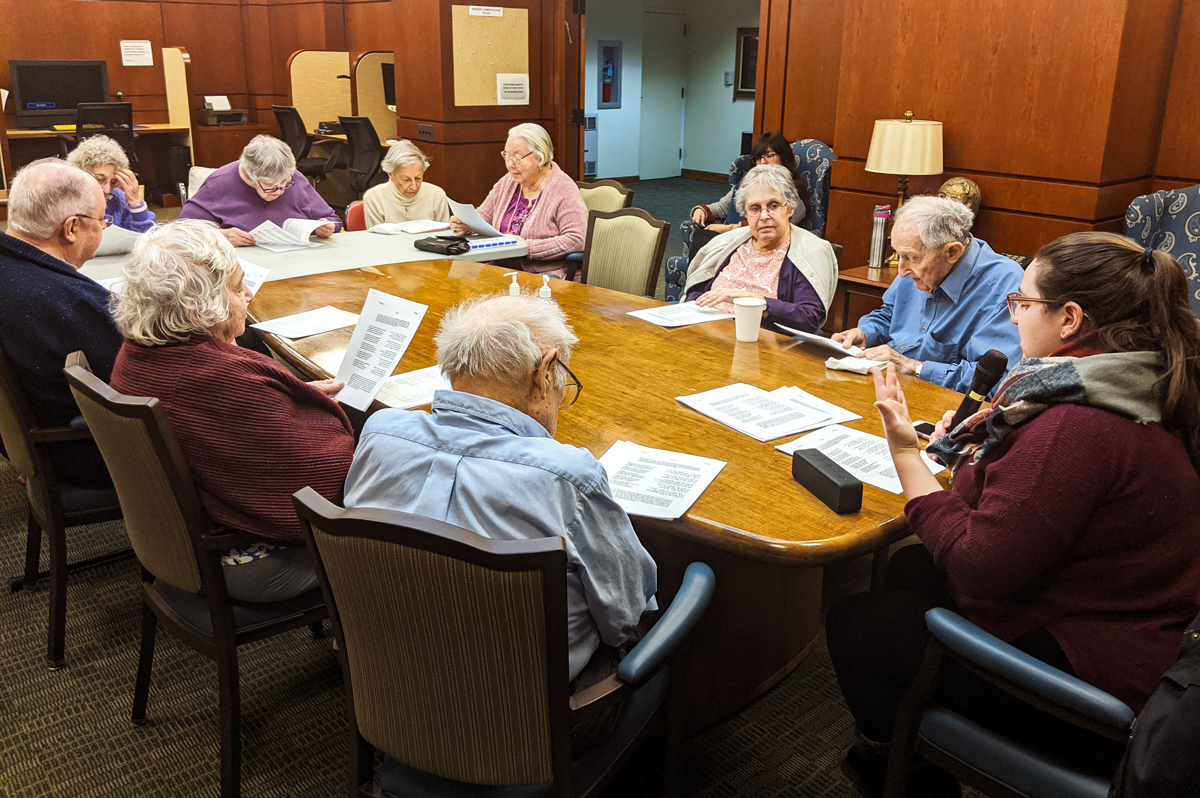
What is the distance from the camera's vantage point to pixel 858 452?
1852 mm

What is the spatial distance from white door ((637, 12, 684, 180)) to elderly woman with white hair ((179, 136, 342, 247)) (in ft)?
26.9

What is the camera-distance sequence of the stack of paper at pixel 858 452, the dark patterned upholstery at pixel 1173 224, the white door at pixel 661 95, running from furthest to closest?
the white door at pixel 661 95 → the dark patterned upholstery at pixel 1173 224 → the stack of paper at pixel 858 452

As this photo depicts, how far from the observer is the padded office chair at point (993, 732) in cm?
123

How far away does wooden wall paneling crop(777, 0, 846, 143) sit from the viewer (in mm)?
5699

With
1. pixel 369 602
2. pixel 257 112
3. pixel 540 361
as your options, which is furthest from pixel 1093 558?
pixel 257 112

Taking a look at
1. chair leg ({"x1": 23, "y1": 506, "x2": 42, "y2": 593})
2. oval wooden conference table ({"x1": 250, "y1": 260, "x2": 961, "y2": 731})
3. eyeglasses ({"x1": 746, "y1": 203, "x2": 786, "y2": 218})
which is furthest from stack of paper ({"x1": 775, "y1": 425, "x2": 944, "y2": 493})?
chair leg ({"x1": 23, "y1": 506, "x2": 42, "y2": 593})

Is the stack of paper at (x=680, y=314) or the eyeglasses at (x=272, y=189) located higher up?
the eyeglasses at (x=272, y=189)

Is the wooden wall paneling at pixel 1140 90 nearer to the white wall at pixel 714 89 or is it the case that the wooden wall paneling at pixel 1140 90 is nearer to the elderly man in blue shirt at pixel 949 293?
the elderly man in blue shirt at pixel 949 293

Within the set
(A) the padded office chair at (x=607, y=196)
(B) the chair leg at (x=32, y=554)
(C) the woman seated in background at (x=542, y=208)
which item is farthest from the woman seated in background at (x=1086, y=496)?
(A) the padded office chair at (x=607, y=196)

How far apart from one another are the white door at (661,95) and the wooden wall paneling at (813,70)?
5.92 meters

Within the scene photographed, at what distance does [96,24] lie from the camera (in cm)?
885

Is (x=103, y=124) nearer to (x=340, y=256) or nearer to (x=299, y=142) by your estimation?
(x=299, y=142)

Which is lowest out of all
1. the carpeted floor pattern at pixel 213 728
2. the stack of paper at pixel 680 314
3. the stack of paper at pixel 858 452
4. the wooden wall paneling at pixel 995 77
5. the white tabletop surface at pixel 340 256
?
the carpeted floor pattern at pixel 213 728

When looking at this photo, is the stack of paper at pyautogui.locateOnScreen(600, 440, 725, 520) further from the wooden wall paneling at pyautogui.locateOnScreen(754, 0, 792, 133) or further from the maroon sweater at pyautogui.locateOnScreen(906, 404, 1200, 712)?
the wooden wall paneling at pyautogui.locateOnScreen(754, 0, 792, 133)
